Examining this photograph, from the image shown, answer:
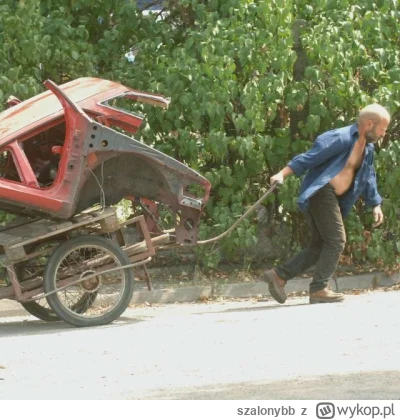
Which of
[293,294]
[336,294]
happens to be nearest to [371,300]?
[336,294]

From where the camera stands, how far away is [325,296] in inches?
531

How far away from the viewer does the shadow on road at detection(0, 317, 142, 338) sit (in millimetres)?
12320

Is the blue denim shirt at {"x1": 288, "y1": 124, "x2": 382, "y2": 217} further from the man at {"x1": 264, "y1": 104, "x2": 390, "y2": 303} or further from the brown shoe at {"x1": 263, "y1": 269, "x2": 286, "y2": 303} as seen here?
the brown shoe at {"x1": 263, "y1": 269, "x2": 286, "y2": 303}

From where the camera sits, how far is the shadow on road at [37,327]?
1232 cm

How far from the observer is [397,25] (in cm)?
1511

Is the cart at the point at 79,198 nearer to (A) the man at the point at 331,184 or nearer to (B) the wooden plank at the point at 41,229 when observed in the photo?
(B) the wooden plank at the point at 41,229

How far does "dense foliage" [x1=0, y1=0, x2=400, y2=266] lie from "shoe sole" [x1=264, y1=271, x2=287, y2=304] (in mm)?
1465

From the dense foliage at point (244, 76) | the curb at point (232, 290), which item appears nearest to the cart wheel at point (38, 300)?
the curb at point (232, 290)

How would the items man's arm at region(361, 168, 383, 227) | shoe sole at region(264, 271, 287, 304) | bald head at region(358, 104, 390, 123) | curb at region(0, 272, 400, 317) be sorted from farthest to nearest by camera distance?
1. curb at region(0, 272, 400, 317)
2. man's arm at region(361, 168, 383, 227)
3. shoe sole at region(264, 271, 287, 304)
4. bald head at region(358, 104, 390, 123)

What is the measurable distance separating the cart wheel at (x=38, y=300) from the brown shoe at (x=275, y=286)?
5.48 feet

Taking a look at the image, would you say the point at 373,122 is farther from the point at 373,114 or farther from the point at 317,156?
the point at 317,156

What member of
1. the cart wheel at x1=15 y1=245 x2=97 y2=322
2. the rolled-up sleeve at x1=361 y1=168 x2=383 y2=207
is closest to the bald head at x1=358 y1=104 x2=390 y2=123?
the rolled-up sleeve at x1=361 y1=168 x2=383 y2=207

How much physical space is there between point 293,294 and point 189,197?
2.27 m

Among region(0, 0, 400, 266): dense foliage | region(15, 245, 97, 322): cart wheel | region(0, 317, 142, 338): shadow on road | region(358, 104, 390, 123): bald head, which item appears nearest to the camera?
region(0, 317, 142, 338): shadow on road
